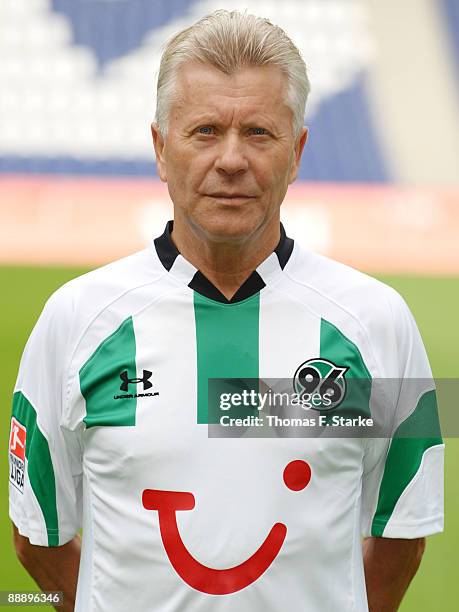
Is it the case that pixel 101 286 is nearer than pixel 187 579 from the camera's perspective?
No

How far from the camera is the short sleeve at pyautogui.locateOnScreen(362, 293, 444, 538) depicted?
1627 mm

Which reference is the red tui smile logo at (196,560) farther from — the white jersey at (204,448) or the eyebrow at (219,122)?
the eyebrow at (219,122)

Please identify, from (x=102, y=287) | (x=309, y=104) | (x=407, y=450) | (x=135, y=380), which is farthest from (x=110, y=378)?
(x=309, y=104)

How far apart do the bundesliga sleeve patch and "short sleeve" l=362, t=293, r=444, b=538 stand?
0.54 meters

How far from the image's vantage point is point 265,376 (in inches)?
62.4

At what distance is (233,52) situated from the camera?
1.51m

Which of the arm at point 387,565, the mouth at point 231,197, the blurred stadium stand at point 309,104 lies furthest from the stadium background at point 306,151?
the mouth at point 231,197

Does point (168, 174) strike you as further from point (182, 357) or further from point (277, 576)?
point (277, 576)

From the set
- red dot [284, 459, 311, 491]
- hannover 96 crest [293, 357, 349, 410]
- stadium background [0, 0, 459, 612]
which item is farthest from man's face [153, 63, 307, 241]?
stadium background [0, 0, 459, 612]

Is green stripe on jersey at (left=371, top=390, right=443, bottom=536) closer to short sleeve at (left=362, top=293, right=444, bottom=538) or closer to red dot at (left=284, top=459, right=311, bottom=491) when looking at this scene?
short sleeve at (left=362, top=293, right=444, bottom=538)

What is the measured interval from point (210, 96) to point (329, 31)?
23.4ft

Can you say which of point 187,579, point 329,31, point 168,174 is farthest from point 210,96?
point 329,31

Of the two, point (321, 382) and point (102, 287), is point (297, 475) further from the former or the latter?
point (102, 287)

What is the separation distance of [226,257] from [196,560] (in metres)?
0.45
